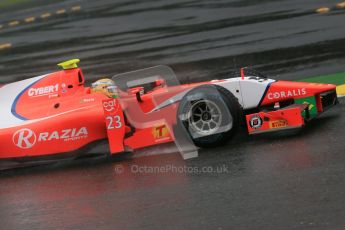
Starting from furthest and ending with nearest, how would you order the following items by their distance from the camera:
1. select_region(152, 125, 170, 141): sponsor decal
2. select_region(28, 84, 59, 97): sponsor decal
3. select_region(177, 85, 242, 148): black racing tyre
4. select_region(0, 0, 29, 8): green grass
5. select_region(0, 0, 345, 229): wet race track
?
select_region(0, 0, 29, 8): green grass < select_region(28, 84, 59, 97): sponsor decal < select_region(152, 125, 170, 141): sponsor decal < select_region(177, 85, 242, 148): black racing tyre < select_region(0, 0, 345, 229): wet race track

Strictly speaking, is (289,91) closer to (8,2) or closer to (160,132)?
(160,132)

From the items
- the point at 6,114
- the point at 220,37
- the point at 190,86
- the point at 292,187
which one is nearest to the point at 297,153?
the point at 292,187

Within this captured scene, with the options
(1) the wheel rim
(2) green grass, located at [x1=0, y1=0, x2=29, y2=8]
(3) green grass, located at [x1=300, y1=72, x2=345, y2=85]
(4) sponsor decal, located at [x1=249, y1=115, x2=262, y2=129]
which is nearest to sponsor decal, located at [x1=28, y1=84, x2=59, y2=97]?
(1) the wheel rim

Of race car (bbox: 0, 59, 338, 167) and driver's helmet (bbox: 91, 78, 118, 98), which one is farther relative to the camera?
driver's helmet (bbox: 91, 78, 118, 98)

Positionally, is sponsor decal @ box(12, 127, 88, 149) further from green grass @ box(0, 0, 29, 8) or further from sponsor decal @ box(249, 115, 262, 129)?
green grass @ box(0, 0, 29, 8)

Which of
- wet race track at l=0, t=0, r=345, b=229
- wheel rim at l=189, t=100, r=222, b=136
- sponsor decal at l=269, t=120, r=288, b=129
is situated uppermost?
wheel rim at l=189, t=100, r=222, b=136

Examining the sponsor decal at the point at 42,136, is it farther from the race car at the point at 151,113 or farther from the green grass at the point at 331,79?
the green grass at the point at 331,79

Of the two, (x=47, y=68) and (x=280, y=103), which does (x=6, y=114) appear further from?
(x=47, y=68)

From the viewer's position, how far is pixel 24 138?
7742 millimetres

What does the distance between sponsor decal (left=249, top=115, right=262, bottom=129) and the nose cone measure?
28cm

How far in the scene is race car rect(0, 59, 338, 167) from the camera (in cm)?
728

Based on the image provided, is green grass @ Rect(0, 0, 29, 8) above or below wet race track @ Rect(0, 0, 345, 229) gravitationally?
above

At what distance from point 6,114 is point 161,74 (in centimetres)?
→ 192

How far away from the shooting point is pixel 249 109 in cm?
757
